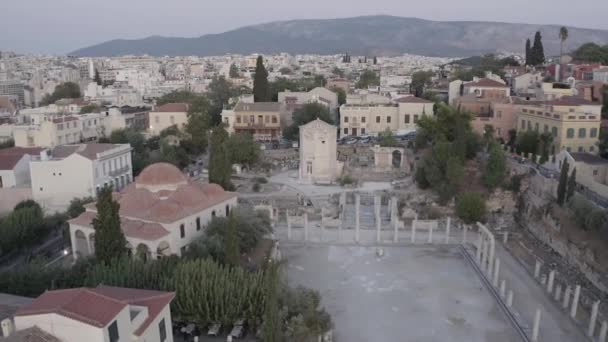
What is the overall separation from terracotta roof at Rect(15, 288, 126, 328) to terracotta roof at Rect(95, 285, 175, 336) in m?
1.04

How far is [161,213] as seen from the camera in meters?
24.6

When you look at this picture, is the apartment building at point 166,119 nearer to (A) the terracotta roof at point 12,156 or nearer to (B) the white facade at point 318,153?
(A) the terracotta roof at point 12,156

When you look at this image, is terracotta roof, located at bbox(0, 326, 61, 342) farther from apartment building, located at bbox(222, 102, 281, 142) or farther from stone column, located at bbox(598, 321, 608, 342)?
apartment building, located at bbox(222, 102, 281, 142)

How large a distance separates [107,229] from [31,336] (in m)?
7.76

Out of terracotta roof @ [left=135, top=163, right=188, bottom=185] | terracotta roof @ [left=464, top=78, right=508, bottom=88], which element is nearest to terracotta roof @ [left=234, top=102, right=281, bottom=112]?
terracotta roof @ [left=464, top=78, right=508, bottom=88]

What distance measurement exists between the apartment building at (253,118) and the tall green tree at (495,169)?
1020 inches

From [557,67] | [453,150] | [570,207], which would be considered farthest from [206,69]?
[570,207]

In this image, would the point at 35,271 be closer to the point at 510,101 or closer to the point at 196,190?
the point at 196,190

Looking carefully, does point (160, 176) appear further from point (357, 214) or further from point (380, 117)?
point (380, 117)

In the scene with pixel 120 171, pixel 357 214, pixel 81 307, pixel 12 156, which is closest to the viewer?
pixel 81 307

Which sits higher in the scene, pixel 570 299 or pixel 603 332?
pixel 603 332

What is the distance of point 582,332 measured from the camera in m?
20.1

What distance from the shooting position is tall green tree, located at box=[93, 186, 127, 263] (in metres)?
19.7

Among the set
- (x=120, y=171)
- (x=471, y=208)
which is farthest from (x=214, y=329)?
(x=120, y=171)
